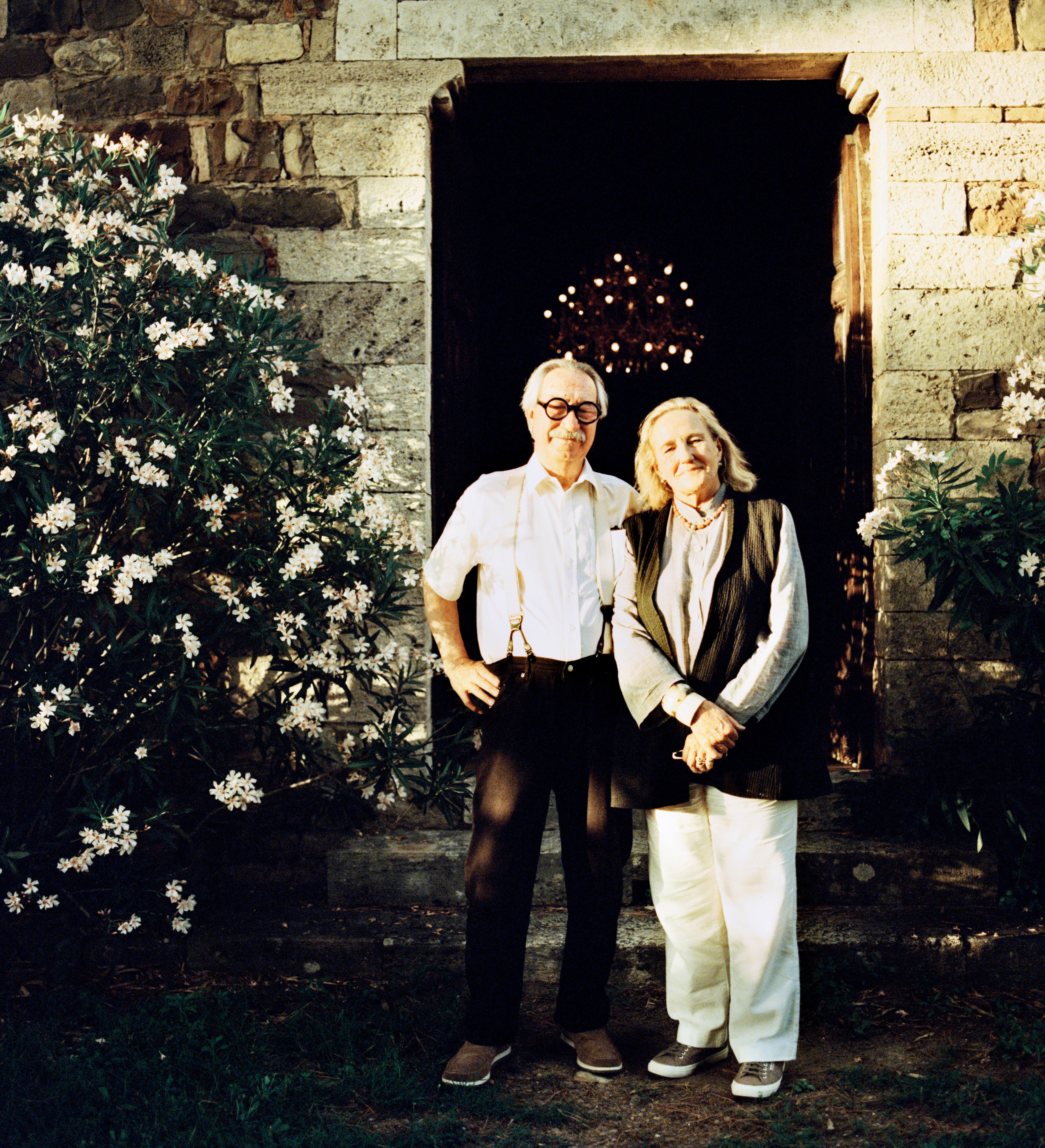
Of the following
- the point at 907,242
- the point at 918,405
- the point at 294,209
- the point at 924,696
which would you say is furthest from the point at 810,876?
the point at 294,209

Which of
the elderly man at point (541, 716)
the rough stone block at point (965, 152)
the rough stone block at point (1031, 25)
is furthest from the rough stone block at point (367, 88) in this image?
the rough stone block at point (1031, 25)

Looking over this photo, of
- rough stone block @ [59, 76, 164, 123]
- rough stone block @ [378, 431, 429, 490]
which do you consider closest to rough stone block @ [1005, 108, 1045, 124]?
rough stone block @ [378, 431, 429, 490]

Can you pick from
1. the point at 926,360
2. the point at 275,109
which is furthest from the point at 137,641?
the point at 926,360

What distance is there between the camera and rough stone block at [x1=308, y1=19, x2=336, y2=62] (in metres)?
3.98

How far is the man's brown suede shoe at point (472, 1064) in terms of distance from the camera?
257 cm

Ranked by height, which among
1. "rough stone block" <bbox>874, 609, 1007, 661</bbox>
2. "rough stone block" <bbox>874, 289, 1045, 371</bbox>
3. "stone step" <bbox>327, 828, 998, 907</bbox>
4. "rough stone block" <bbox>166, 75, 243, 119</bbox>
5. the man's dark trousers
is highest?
"rough stone block" <bbox>166, 75, 243, 119</bbox>

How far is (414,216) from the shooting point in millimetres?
3955

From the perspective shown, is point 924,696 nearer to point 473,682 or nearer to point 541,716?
point 541,716

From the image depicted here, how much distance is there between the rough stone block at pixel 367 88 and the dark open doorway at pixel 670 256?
254 millimetres

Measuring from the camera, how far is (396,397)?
155 inches

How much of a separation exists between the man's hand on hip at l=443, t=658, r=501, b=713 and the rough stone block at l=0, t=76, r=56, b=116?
9.90 feet

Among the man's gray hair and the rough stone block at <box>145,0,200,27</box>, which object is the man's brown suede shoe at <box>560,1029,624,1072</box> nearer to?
the man's gray hair

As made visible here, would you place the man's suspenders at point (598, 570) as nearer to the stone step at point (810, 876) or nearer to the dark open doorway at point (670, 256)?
the dark open doorway at point (670, 256)

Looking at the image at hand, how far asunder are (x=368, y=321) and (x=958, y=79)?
2.49 metres
